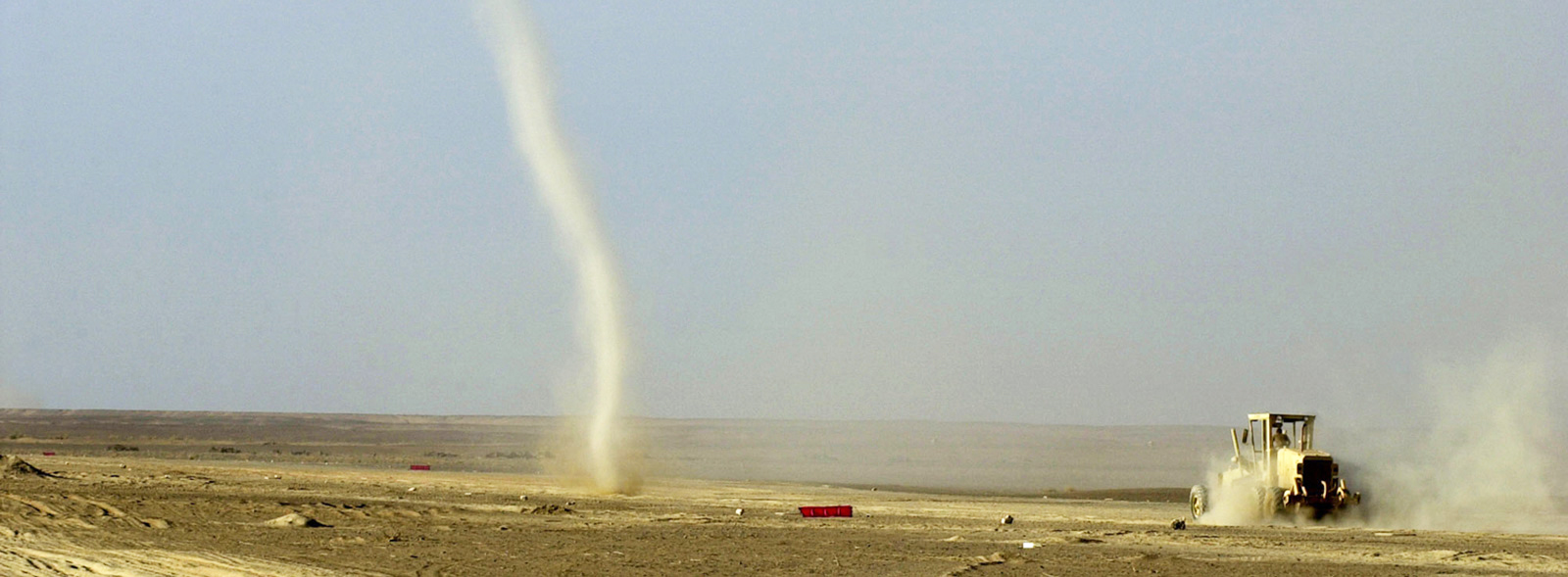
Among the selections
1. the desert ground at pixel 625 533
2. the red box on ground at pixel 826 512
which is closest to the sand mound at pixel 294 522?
the desert ground at pixel 625 533

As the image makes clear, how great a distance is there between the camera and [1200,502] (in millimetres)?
35875

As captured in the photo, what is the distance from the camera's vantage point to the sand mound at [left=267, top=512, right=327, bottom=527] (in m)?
29.3

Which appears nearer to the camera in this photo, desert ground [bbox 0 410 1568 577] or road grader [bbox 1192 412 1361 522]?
desert ground [bbox 0 410 1568 577]

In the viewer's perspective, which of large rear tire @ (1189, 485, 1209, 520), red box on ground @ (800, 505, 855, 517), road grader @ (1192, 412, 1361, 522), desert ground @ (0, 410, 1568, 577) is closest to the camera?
desert ground @ (0, 410, 1568, 577)

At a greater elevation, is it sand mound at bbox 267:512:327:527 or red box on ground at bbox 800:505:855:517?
red box on ground at bbox 800:505:855:517

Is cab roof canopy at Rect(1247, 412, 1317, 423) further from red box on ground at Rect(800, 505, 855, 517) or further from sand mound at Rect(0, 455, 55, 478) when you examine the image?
sand mound at Rect(0, 455, 55, 478)

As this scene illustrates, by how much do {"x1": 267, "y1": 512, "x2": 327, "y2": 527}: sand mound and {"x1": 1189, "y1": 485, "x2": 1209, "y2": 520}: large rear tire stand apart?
1943cm

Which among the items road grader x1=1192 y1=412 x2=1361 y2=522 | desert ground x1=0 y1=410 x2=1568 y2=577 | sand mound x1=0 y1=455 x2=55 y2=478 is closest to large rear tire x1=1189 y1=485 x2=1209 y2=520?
road grader x1=1192 y1=412 x2=1361 y2=522

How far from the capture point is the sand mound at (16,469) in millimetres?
42384

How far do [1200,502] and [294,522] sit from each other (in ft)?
65.6

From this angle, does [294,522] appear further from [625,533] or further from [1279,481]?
[1279,481]

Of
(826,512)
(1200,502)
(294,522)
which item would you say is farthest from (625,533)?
(1200,502)

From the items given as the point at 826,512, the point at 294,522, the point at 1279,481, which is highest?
the point at 1279,481

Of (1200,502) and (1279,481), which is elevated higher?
(1279,481)
